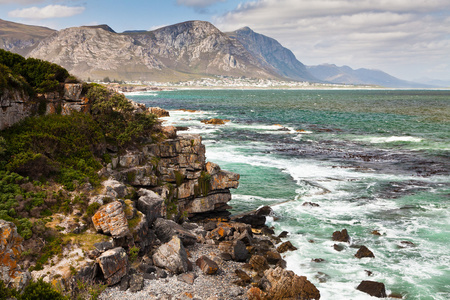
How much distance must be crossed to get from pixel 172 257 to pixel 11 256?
24.4 ft

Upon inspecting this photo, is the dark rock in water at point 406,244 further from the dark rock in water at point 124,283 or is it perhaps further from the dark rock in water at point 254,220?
the dark rock in water at point 124,283

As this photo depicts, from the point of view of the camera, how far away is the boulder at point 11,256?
524 inches

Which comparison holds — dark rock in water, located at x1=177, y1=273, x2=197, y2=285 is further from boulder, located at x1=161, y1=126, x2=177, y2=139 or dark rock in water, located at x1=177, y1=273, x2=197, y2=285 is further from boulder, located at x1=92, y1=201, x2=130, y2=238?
boulder, located at x1=161, y1=126, x2=177, y2=139

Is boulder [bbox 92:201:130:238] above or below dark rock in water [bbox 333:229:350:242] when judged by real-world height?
above

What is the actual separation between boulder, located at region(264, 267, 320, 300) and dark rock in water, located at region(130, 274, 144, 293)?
20.2 ft

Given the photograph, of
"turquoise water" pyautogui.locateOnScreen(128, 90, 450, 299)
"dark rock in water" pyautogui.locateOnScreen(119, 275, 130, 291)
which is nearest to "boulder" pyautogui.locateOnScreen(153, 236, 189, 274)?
"dark rock in water" pyautogui.locateOnScreen(119, 275, 130, 291)

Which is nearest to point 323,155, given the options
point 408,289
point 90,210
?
point 408,289

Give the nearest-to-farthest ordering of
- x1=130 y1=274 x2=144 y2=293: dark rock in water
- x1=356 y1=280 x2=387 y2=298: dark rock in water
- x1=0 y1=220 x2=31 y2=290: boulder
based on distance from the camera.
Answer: x1=0 y1=220 x2=31 y2=290: boulder
x1=130 y1=274 x2=144 y2=293: dark rock in water
x1=356 y1=280 x2=387 y2=298: dark rock in water

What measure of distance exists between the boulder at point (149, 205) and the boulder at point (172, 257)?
2.87 m

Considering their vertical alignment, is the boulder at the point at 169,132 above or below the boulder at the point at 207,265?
above

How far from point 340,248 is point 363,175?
2045 centimetres

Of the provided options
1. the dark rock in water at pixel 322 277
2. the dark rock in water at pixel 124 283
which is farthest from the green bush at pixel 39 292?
the dark rock in water at pixel 322 277

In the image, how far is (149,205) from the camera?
70.1 ft

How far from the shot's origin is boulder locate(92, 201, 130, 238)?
57.0ft
